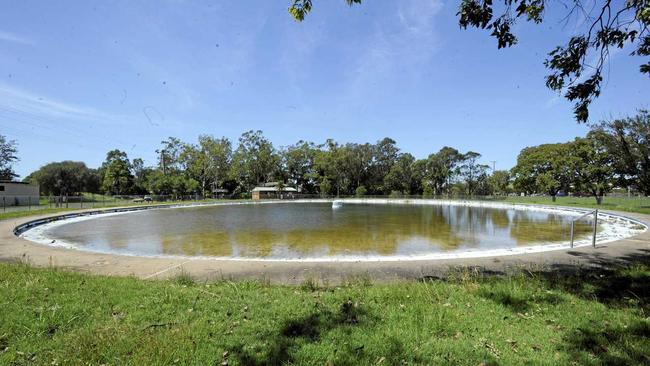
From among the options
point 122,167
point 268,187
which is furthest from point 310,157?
point 122,167

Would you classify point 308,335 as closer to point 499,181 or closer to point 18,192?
point 18,192

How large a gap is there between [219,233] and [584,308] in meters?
17.1

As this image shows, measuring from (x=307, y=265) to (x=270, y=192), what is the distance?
72.3 m

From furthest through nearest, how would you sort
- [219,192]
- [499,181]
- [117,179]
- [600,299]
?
[499,181]
[219,192]
[117,179]
[600,299]

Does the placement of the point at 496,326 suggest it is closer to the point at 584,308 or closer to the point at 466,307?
the point at 466,307

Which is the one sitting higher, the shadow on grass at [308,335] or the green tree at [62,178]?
the green tree at [62,178]

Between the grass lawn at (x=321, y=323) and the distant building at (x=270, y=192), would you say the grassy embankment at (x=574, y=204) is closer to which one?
the grass lawn at (x=321, y=323)

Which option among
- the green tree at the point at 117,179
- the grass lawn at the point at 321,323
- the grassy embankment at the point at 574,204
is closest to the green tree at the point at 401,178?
the grassy embankment at the point at 574,204

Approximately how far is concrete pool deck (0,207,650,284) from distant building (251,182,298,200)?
67098 millimetres

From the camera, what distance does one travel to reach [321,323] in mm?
4289

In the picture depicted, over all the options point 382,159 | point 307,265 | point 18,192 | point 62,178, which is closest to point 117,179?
point 62,178

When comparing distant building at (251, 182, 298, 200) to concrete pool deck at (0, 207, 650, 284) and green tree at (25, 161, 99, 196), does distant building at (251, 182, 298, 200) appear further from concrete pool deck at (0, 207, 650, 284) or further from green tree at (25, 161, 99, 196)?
concrete pool deck at (0, 207, 650, 284)

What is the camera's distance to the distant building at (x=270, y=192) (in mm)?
77938

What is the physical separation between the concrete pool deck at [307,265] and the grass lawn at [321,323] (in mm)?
1501
